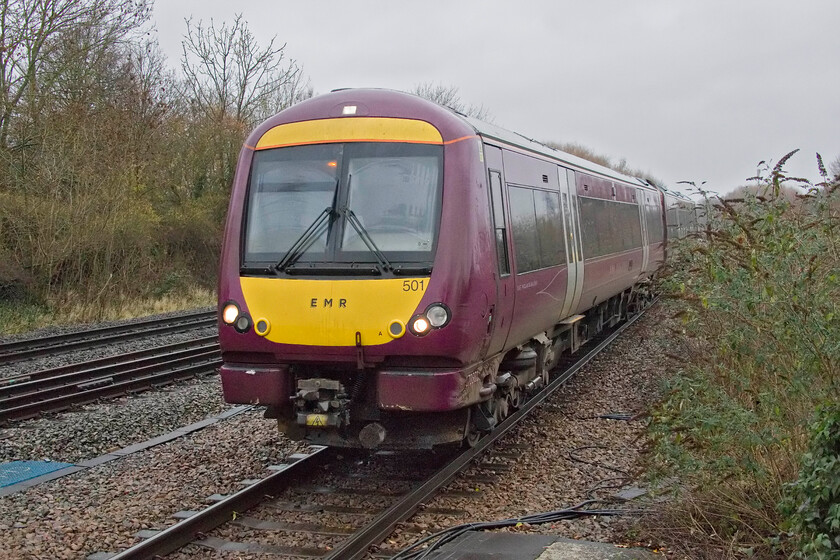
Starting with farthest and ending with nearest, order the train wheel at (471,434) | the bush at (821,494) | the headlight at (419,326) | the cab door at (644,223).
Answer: the cab door at (644,223) < the train wheel at (471,434) < the headlight at (419,326) < the bush at (821,494)

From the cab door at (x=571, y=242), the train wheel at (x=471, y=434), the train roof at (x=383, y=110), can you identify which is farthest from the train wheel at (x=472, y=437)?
the train roof at (x=383, y=110)

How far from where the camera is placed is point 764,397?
4.81 metres

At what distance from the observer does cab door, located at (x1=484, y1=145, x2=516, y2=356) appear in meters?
6.39

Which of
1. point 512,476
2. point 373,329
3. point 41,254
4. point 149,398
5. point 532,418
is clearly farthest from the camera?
point 41,254

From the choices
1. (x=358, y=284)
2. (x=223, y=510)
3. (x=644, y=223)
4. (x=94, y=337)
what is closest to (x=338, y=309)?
(x=358, y=284)

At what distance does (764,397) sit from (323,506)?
10.4 ft

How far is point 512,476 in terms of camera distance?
6.77m

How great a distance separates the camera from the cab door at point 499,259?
Answer: 6395 millimetres

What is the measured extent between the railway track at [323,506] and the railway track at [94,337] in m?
8.54

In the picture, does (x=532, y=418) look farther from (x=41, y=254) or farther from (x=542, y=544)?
(x=41, y=254)

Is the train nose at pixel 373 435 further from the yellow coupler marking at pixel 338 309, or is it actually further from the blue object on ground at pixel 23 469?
the blue object on ground at pixel 23 469

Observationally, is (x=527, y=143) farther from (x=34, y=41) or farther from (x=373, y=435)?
(x=34, y=41)

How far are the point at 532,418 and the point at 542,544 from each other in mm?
3906

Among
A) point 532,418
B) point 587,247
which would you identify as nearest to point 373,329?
point 532,418
